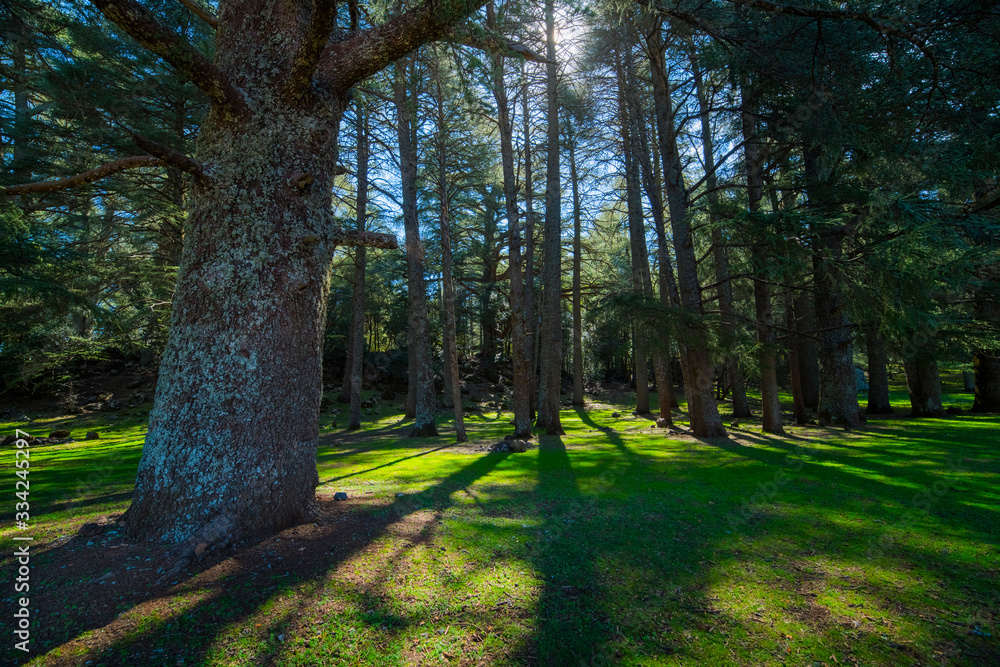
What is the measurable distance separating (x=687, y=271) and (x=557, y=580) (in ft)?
26.6

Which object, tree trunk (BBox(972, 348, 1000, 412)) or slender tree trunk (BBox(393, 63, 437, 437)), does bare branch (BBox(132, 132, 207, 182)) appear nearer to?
slender tree trunk (BBox(393, 63, 437, 437))

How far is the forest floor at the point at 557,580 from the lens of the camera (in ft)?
6.40

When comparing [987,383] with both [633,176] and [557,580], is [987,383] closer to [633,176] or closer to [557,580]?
[633,176]

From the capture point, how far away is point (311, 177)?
315 centimetres

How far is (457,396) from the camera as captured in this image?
34.4 ft

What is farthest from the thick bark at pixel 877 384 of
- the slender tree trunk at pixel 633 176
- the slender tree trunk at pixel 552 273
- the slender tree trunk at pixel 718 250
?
the slender tree trunk at pixel 552 273

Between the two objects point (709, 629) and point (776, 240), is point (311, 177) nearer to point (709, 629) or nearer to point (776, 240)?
point (709, 629)

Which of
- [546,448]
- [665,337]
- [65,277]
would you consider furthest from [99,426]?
[665,337]

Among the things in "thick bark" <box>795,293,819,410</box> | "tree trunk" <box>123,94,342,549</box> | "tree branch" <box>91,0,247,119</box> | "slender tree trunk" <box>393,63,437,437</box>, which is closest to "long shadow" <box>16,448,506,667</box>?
"tree trunk" <box>123,94,342,549</box>

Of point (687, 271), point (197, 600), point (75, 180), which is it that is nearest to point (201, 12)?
point (75, 180)

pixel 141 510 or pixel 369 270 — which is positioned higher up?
pixel 369 270

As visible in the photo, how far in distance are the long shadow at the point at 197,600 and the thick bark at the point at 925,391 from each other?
49.4 ft

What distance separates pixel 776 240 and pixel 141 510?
8.92 meters

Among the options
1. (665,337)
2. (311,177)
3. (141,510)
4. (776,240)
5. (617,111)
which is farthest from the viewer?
(617,111)
